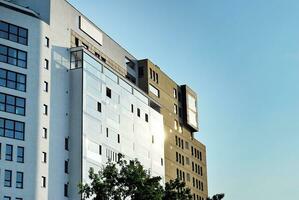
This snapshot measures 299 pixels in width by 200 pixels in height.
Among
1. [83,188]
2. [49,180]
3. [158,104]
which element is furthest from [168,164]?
[83,188]

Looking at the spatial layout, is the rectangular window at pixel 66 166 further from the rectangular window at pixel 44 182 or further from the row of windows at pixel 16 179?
the row of windows at pixel 16 179

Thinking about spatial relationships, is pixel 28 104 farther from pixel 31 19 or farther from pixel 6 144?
pixel 31 19

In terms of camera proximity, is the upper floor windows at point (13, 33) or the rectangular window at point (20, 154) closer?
the rectangular window at point (20, 154)

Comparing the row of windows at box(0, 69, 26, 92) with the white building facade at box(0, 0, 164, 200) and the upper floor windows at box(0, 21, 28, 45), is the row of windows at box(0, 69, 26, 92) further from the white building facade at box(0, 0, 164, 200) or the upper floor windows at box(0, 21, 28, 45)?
the upper floor windows at box(0, 21, 28, 45)

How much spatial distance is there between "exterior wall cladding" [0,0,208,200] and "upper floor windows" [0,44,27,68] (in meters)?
0.06

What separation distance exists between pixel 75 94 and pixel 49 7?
11258mm

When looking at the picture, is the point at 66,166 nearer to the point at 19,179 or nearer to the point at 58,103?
the point at 58,103

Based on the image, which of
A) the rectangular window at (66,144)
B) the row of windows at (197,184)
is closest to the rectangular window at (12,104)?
the rectangular window at (66,144)

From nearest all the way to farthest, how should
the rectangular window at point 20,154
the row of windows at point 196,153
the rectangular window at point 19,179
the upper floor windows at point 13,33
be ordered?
the rectangular window at point 19,179, the rectangular window at point 20,154, the upper floor windows at point 13,33, the row of windows at point 196,153

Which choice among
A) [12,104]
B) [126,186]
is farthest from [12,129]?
[126,186]

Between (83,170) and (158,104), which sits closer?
(83,170)

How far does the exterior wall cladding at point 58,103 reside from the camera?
70375 mm

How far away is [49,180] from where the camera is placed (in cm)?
7231

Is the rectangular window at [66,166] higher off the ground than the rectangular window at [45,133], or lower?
lower
